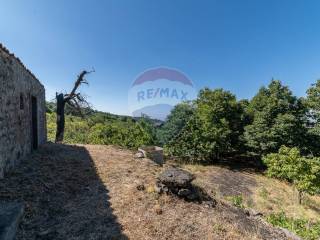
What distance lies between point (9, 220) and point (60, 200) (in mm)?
2125

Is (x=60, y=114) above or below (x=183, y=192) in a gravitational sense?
above

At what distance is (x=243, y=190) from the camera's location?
47.3ft

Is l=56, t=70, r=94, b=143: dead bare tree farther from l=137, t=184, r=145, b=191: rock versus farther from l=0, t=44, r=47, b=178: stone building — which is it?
l=137, t=184, r=145, b=191: rock

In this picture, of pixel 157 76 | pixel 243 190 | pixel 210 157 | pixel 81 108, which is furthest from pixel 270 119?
pixel 81 108

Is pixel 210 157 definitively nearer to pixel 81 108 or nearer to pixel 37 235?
pixel 81 108

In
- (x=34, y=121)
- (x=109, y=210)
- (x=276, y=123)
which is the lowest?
(x=109, y=210)

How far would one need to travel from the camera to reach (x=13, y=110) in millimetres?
6508

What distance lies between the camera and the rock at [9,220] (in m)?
2.77

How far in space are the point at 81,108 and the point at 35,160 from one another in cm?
946

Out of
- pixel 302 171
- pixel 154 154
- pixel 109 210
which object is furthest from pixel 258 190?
pixel 109 210

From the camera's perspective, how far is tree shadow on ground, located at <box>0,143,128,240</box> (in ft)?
13.3

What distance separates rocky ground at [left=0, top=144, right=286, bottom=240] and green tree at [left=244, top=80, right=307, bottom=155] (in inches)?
552

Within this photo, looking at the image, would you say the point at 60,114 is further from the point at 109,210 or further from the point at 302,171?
the point at 302,171

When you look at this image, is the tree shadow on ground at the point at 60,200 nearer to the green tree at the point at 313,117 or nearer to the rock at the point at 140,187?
the rock at the point at 140,187
